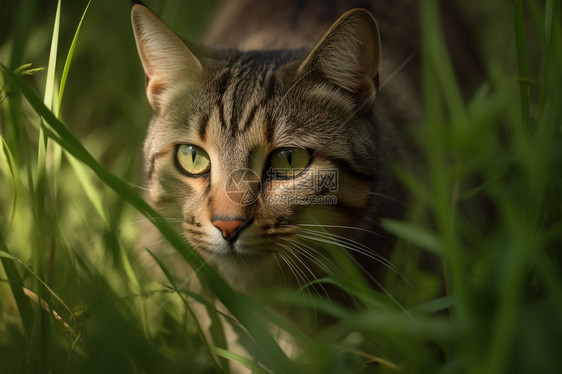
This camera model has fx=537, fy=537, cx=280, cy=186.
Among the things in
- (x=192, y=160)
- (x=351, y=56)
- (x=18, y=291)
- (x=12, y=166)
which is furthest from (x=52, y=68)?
(x=351, y=56)

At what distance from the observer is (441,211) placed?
0.71m

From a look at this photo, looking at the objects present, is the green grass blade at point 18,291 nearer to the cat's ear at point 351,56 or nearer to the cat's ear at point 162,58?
the cat's ear at point 162,58

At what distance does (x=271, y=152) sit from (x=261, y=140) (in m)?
0.04

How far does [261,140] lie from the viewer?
1.24 m

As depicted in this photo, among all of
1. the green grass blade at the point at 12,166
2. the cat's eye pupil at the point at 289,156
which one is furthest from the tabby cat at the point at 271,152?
the green grass blade at the point at 12,166

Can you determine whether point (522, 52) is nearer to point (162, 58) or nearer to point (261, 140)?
point (261, 140)

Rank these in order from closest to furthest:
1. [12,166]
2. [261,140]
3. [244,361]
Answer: [244,361] → [12,166] → [261,140]

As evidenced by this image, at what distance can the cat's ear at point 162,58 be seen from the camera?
4.28 ft

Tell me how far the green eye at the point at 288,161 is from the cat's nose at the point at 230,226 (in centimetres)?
17

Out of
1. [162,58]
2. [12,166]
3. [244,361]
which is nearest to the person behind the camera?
[244,361]

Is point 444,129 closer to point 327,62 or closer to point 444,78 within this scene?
point 444,78

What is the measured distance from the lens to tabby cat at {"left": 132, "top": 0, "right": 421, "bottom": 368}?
46.9 inches
